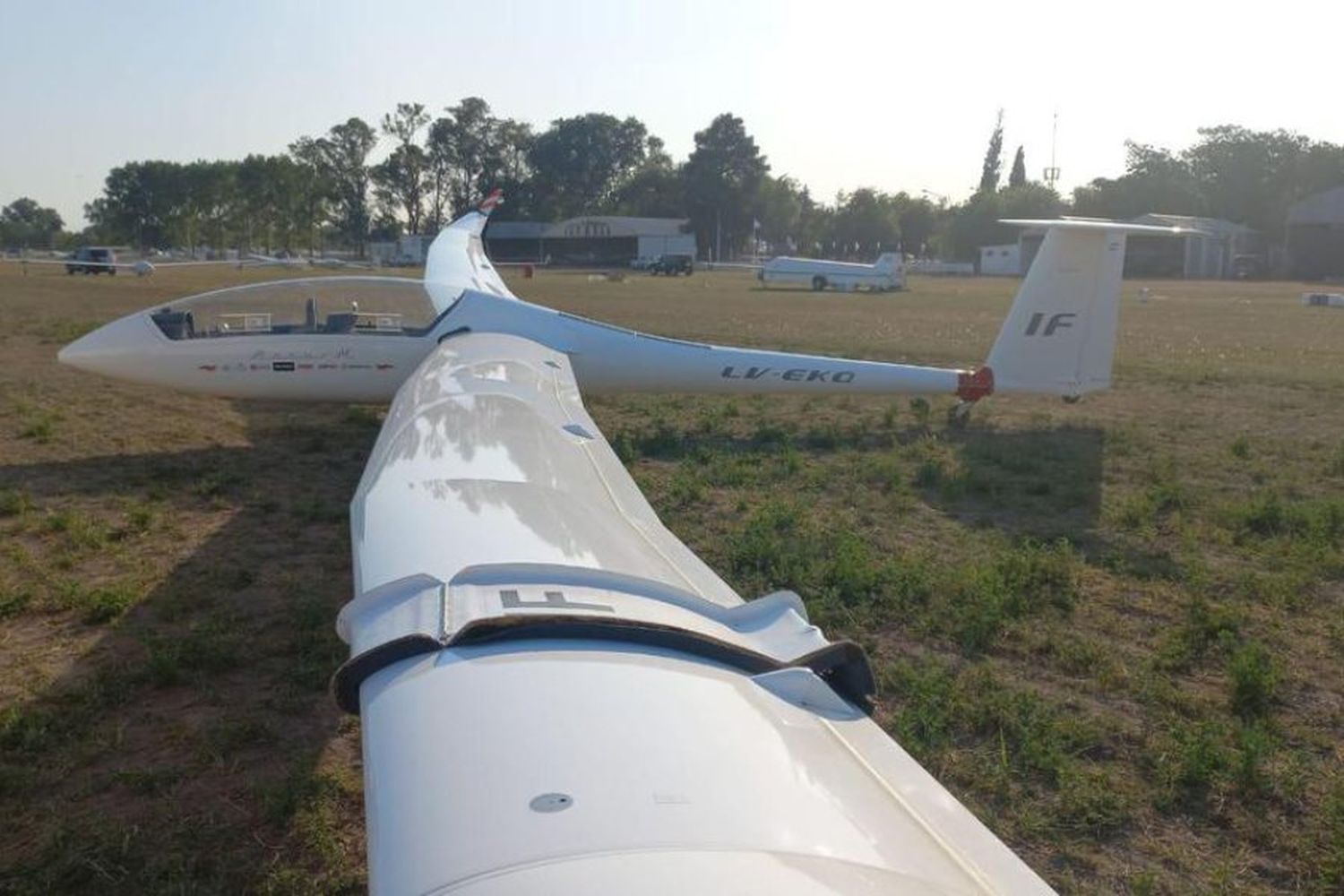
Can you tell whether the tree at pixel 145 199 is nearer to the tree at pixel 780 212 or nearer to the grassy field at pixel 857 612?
the tree at pixel 780 212

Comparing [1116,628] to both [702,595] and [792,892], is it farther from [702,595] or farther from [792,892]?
[792,892]

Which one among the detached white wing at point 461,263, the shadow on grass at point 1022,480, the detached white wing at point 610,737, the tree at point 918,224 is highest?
the tree at point 918,224

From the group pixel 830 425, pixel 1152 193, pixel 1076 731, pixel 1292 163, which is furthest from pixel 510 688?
pixel 1292 163

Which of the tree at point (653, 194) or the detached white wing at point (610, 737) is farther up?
the tree at point (653, 194)

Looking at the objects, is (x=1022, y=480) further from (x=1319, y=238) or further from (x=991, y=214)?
(x=991, y=214)

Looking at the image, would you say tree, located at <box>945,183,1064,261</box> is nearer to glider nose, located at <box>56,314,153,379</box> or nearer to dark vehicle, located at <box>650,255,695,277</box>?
dark vehicle, located at <box>650,255,695,277</box>

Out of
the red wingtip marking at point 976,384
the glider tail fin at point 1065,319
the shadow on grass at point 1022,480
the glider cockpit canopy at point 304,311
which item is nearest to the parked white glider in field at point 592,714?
the shadow on grass at point 1022,480
